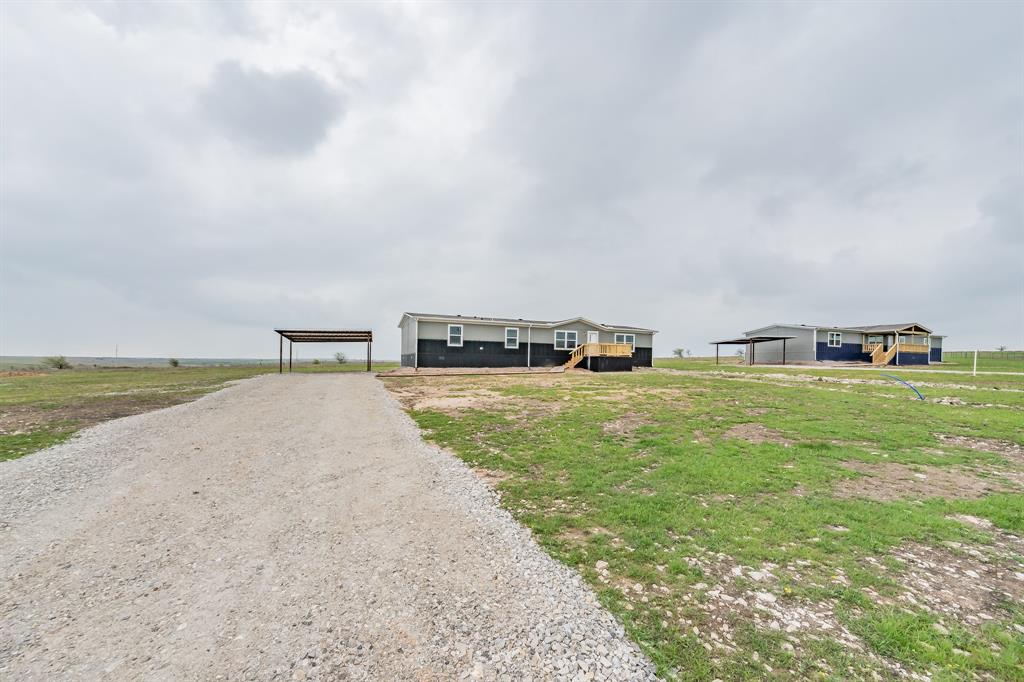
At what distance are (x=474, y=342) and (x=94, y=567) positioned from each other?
2670 cm

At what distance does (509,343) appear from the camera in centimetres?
3159

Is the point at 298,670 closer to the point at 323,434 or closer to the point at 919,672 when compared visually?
the point at 919,672

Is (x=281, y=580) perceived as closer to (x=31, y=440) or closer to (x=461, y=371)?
(x=31, y=440)

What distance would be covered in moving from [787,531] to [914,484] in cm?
346

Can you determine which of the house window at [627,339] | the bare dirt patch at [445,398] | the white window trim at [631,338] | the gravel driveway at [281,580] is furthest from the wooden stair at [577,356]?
the gravel driveway at [281,580]

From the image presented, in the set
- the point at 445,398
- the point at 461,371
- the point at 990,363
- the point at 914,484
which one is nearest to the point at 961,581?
the point at 914,484

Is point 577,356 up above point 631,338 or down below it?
below

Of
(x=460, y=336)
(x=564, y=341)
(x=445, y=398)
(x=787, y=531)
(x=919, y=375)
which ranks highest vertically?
(x=460, y=336)

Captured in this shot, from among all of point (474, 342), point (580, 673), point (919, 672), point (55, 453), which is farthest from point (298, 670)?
point (474, 342)

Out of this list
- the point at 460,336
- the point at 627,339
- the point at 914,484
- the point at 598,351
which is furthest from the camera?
the point at 627,339

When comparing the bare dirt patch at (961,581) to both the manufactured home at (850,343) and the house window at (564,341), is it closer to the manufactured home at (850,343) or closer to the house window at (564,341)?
the house window at (564,341)

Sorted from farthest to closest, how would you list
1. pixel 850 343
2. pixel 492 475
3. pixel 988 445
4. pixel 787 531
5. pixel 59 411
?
pixel 850 343, pixel 59 411, pixel 988 445, pixel 492 475, pixel 787 531

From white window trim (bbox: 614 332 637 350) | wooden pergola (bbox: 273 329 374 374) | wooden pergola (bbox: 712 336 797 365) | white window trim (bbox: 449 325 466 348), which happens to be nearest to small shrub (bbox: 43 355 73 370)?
wooden pergola (bbox: 273 329 374 374)

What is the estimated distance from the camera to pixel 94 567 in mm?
3783
